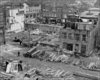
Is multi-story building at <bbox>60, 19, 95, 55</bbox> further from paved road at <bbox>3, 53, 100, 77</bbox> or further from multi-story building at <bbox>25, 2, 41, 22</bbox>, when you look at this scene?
multi-story building at <bbox>25, 2, 41, 22</bbox>

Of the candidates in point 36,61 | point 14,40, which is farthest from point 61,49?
point 14,40

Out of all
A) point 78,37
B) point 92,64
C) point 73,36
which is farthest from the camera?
point 73,36

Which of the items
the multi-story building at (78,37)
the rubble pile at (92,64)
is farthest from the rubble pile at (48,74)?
the multi-story building at (78,37)

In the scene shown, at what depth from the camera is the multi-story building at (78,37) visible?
32062mm

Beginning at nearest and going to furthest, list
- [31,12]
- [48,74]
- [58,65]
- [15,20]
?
[48,74], [58,65], [15,20], [31,12]

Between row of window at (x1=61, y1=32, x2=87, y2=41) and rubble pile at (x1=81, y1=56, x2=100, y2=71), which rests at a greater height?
row of window at (x1=61, y1=32, x2=87, y2=41)

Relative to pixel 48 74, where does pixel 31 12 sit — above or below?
above

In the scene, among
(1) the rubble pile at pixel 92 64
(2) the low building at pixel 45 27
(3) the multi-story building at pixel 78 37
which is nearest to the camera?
(1) the rubble pile at pixel 92 64

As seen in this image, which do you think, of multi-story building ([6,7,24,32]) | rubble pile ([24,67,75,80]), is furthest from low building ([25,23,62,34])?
rubble pile ([24,67,75,80])

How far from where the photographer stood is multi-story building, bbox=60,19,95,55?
3206 cm

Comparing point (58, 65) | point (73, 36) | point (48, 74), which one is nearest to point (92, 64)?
point (58, 65)

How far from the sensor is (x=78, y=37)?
3278 cm

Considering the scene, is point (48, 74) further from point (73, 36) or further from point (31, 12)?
point (31, 12)

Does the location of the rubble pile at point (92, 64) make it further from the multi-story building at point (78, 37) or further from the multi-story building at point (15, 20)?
the multi-story building at point (15, 20)
